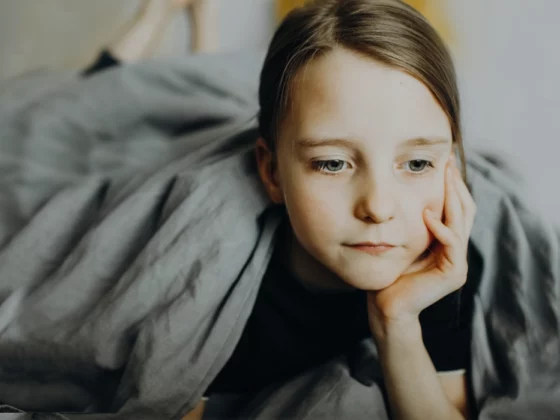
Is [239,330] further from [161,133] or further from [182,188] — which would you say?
[161,133]

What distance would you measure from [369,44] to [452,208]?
13cm

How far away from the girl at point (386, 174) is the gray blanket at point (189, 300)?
3 cm

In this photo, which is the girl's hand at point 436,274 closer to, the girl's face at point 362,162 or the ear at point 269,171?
the girl's face at point 362,162

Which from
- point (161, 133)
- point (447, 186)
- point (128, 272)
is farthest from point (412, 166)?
point (161, 133)

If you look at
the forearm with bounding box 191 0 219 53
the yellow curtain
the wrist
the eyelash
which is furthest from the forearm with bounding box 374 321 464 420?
the forearm with bounding box 191 0 219 53

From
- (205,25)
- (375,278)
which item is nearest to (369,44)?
(375,278)

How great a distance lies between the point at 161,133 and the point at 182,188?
23cm

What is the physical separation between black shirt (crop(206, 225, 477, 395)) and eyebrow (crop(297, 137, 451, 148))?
140 millimetres

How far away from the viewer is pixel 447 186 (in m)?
0.42

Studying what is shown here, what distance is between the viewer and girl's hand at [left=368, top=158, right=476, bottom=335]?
0.42 metres

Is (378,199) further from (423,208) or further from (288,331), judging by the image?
(288,331)

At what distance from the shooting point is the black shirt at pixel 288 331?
0.49 m

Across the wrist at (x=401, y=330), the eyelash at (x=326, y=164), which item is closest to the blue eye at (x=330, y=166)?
the eyelash at (x=326, y=164)

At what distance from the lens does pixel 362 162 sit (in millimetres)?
393
